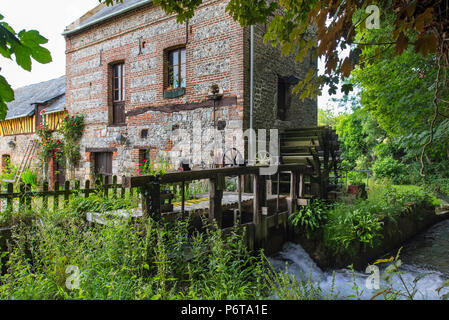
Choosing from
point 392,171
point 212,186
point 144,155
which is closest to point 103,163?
point 144,155

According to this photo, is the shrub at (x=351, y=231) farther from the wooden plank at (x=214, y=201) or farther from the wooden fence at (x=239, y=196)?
the wooden plank at (x=214, y=201)

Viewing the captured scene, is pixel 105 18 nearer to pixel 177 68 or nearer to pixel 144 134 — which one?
pixel 177 68

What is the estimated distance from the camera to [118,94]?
10.9 meters

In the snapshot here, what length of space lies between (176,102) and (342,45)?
6902mm

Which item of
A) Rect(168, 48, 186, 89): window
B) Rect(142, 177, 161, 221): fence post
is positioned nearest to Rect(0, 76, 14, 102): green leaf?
Rect(142, 177, 161, 221): fence post

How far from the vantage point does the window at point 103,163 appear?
11109 mm

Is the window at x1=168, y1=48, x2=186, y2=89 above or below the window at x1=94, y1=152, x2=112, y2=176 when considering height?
above

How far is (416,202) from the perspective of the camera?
8.68 m

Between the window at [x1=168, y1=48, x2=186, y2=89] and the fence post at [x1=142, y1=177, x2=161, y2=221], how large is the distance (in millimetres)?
6135

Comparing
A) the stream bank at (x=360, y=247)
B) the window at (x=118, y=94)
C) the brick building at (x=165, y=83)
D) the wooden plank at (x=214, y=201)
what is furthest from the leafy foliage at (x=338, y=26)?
the window at (x=118, y=94)

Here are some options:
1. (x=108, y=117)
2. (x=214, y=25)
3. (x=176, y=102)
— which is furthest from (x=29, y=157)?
(x=214, y=25)

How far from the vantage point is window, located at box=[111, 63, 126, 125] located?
10812 millimetres

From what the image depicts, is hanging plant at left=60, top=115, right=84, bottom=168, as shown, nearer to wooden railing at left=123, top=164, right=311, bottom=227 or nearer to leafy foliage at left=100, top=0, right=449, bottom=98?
wooden railing at left=123, top=164, right=311, bottom=227

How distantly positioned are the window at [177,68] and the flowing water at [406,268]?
6002 millimetres
